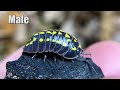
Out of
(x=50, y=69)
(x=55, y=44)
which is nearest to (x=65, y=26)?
(x=55, y=44)

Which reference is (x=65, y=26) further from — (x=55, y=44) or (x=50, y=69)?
(x=50, y=69)

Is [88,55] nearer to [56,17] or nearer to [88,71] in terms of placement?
[88,71]
